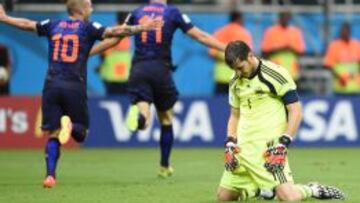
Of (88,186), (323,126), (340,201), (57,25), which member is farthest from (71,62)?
A: (323,126)

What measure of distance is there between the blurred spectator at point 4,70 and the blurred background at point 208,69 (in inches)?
0.8

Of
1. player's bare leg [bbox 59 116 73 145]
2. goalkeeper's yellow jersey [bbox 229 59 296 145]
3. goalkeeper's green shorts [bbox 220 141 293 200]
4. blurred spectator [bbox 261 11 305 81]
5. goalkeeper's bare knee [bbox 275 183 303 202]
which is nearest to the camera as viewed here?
goalkeeper's bare knee [bbox 275 183 303 202]

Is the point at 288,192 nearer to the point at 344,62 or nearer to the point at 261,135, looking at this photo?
the point at 261,135

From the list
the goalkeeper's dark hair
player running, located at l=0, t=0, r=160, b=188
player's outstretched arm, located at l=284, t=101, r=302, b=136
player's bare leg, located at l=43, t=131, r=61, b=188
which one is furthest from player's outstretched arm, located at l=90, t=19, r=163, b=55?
player's outstretched arm, located at l=284, t=101, r=302, b=136

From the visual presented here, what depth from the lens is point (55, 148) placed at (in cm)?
1307

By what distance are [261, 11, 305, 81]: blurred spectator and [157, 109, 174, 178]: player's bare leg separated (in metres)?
8.07

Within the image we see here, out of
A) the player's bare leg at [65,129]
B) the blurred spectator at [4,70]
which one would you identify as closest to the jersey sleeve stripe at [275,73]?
the player's bare leg at [65,129]

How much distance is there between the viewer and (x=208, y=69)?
76.2ft

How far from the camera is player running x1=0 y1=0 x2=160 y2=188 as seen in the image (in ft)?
43.1

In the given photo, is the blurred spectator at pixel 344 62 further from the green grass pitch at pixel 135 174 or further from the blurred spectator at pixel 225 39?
the green grass pitch at pixel 135 174

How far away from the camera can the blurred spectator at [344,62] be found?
22.9 m

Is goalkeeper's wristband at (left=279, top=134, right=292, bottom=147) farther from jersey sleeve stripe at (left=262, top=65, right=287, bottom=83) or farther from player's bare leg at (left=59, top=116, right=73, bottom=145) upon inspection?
player's bare leg at (left=59, top=116, right=73, bottom=145)

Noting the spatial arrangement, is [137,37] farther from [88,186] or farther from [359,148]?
[359,148]

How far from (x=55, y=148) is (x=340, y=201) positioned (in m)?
3.76
